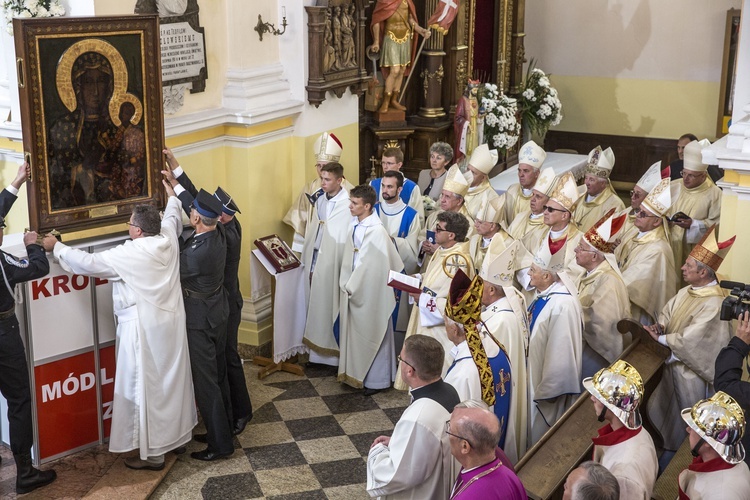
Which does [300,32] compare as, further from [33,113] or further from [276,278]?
[33,113]

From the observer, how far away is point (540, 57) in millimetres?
14594

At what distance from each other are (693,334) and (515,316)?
1.36m

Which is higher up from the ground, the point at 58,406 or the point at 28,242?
the point at 28,242

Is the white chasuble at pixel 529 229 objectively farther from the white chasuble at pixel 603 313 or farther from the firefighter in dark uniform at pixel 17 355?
the firefighter in dark uniform at pixel 17 355

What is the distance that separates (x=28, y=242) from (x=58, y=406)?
45.9 inches

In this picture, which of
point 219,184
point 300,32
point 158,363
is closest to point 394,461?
point 158,363

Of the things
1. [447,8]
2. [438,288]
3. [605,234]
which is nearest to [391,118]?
[447,8]

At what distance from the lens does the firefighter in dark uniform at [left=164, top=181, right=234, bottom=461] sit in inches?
245

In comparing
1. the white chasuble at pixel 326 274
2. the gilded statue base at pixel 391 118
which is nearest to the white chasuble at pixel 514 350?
the white chasuble at pixel 326 274

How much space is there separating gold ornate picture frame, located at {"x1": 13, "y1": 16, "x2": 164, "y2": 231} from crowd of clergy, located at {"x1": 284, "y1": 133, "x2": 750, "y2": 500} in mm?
1821

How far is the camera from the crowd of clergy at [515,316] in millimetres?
4277

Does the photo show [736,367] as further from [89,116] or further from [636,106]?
[636,106]

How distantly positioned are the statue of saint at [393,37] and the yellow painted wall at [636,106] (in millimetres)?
4620

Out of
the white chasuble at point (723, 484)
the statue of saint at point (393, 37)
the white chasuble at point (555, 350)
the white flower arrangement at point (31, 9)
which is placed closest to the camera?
the white chasuble at point (723, 484)
